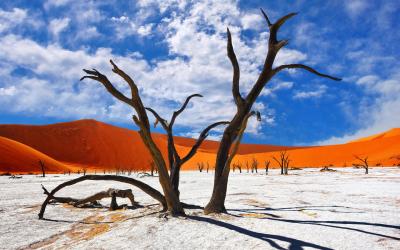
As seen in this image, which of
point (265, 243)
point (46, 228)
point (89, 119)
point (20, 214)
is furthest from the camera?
point (89, 119)

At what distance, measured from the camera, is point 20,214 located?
848 cm

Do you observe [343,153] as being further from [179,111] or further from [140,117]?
[140,117]

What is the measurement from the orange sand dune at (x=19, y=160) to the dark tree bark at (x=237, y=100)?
159 ft

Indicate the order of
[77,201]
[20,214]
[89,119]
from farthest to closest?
[89,119]
[77,201]
[20,214]

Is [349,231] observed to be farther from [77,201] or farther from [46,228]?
[77,201]

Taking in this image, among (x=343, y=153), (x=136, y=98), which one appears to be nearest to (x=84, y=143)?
(x=343, y=153)

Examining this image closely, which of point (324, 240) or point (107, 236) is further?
point (107, 236)

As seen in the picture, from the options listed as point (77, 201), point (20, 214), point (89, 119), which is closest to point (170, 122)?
point (77, 201)

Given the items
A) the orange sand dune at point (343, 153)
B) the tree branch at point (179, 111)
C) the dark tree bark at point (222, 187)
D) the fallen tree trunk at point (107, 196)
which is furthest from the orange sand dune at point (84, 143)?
the dark tree bark at point (222, 187)

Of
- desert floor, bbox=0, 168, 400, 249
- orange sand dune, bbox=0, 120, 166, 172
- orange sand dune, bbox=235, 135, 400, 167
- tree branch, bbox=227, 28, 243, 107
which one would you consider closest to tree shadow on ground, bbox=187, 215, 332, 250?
desert floor, bbox=0, 168, 400, 249

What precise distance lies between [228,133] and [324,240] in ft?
9.91

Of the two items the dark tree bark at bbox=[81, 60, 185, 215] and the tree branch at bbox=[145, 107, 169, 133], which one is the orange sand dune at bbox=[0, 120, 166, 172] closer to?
the tree branch at bbox=[145, 107, 169, 133]

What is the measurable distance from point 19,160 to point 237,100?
5335 cm

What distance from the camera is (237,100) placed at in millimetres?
7141
